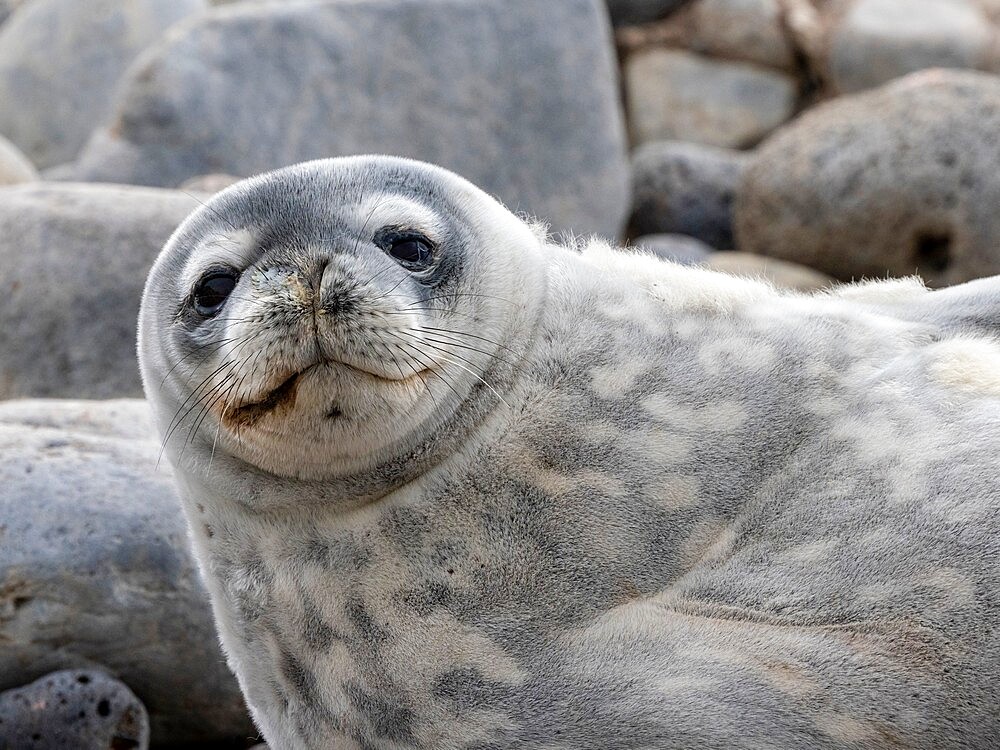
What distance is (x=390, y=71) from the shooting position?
279 inches

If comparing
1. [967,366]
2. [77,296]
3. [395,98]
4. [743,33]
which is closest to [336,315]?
[967,366]

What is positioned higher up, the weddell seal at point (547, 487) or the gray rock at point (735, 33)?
the weddell seal at point (547, 487)

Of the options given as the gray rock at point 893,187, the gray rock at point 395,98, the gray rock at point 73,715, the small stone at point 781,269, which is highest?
the gray rock at point 73,715

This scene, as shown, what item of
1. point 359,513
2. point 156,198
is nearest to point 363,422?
point 359,513

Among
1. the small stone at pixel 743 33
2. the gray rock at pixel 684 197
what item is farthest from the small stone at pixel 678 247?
the small stone at pixel 743 33

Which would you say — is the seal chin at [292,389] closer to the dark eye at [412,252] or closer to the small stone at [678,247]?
the dark eye at [412,252]

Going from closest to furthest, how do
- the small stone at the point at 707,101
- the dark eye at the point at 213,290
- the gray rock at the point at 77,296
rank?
the dark eye at the point at 213,290
the gray rock at the point at 77,296
the small stone at the point at 707,101

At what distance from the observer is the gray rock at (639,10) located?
14523mm

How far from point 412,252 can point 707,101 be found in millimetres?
12504

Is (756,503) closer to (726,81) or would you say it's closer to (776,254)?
(776,254)

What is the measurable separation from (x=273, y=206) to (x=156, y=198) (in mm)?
2580

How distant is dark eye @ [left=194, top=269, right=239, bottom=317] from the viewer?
2131 millimetres

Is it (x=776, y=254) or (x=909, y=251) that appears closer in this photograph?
(x=909, y=251)

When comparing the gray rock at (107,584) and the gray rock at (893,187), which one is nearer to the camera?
the gray rock at (107,584)
